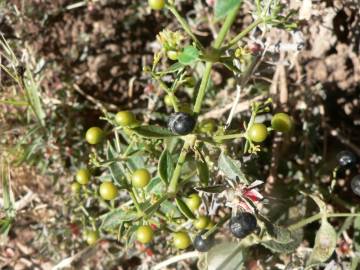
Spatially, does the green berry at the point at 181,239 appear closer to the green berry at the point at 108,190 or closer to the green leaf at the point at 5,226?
the green berry at the point at 108,190

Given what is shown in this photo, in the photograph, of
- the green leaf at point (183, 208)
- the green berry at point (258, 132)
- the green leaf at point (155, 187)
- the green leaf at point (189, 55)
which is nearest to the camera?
the green leaf at point (189, 55)

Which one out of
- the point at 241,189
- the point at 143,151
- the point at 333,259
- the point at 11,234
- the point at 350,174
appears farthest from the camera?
the point at 11,234

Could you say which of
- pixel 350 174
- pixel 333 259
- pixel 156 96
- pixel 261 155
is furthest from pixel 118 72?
pixel 333 259

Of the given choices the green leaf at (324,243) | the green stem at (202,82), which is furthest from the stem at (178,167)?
the green leaf at (324,243)

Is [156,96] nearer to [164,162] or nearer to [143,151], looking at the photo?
[143,151]

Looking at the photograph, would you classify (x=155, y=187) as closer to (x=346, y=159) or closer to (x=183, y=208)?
(x=183, y=208)
